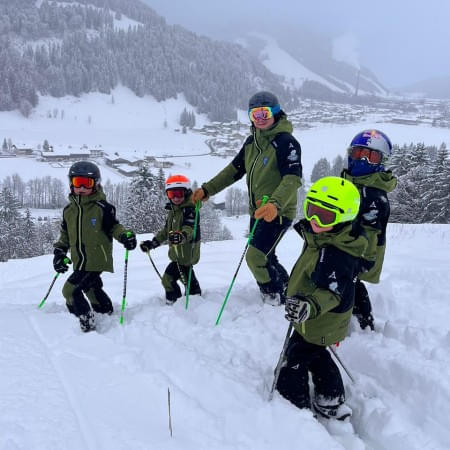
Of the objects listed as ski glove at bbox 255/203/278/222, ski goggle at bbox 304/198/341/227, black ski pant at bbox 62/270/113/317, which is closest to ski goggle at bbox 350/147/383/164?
ski glove at bbox 255/203/278/222

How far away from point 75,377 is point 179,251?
8.48ft

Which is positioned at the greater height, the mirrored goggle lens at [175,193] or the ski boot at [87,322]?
the mirrored goggle lens at [175,193]

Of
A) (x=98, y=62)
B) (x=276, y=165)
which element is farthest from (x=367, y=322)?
(x=98, y=62)

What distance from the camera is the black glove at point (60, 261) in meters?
5.18

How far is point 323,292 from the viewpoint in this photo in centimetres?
313

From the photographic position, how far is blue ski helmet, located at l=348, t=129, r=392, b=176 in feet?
13.8

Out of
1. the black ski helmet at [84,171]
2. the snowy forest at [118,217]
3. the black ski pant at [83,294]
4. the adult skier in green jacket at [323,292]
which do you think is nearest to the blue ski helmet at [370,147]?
the adult skier in green jacket at [323,292]

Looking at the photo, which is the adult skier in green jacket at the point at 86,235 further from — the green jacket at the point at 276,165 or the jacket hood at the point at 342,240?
the jacket hood at the point at 342,240

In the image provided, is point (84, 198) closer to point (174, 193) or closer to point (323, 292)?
point (174, 193)

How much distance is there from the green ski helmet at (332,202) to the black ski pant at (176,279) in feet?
9.70

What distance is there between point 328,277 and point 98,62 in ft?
602

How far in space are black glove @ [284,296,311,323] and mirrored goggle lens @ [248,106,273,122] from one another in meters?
2.53

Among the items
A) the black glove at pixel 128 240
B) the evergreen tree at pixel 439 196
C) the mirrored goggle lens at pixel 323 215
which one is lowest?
the evergreen tree at pixel 439 196

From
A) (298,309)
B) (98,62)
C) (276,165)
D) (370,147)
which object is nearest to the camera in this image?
(298,309)
